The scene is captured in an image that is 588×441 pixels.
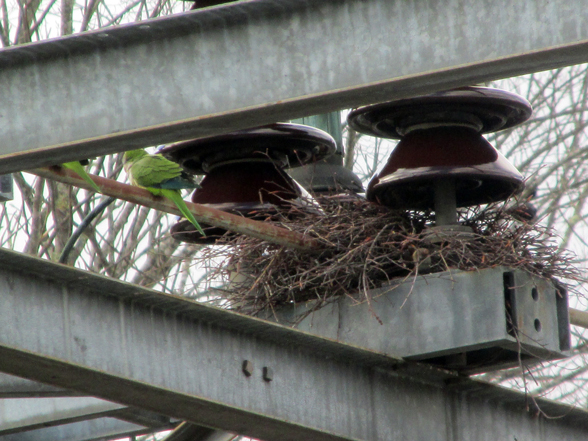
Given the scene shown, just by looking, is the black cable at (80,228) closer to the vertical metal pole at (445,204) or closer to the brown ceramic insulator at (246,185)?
the brown ceramic insulator at (246,185)

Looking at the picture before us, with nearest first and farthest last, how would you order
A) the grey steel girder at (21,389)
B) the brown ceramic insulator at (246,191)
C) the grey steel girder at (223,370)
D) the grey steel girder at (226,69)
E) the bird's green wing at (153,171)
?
the grey steel girder at (226,69) → the grey steel girder at (223,370) → the grey steel girder at (21,389) → the bird's green wing at (153,171) → the brown ceramic insulator at (246,191)

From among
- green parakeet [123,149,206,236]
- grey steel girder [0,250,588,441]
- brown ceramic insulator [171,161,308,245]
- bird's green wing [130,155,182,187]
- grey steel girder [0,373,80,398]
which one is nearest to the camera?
grey steel girder [0,250,588,441]

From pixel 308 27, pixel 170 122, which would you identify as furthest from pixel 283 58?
pixel 170 122

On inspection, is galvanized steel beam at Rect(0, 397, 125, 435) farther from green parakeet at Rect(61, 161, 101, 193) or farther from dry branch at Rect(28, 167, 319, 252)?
green parakeet at Rect(61, 161, 101, 193)

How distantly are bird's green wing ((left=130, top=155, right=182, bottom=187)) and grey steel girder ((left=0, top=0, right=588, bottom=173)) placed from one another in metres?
2.28

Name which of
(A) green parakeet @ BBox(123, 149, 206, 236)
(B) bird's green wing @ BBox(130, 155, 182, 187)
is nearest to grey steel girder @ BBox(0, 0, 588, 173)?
(A) green parakeet @ BBox(123, 149, 206, 236)

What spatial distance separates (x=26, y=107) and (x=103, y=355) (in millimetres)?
1090

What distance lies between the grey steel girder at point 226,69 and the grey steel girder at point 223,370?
75cm

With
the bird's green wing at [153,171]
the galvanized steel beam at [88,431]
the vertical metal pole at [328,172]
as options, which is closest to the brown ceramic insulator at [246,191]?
the bird's green wing at [153,171]

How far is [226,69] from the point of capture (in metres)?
2.81

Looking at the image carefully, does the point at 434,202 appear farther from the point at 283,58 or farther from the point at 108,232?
the point at 108,232

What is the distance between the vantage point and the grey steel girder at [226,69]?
270 centimetres

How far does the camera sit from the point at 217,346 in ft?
13.1

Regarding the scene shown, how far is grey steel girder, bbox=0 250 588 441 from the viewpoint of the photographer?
3.50 meters
